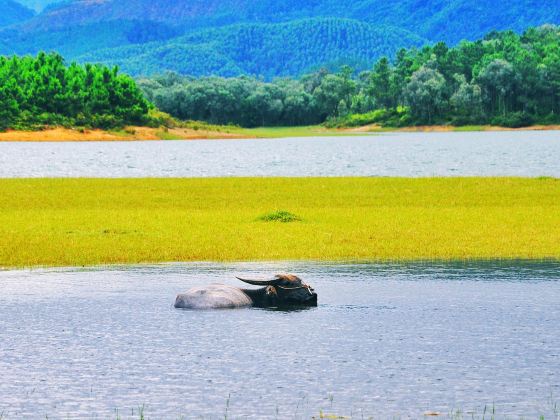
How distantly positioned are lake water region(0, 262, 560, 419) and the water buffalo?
1.38 ft

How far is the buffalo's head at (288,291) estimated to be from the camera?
24031 mm

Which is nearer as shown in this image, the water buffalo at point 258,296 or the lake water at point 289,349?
the lake water at point 289,349

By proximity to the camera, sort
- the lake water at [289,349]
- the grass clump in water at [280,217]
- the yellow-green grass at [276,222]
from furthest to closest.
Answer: the grass clump in water at [280,217]
the yellow-green grass at [276,222]
the lake water at [289,349]

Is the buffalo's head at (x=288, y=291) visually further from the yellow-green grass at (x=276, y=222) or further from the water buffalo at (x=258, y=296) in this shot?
the yellow-green grass at (x=276, y=222)

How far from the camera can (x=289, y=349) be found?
65.2 ft

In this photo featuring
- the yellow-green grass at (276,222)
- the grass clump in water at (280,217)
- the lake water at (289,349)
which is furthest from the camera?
the grass clump in water at (280,217)

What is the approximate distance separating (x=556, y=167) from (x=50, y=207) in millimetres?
60526

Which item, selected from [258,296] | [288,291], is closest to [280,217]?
[258,296]

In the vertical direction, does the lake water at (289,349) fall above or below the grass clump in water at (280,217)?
below

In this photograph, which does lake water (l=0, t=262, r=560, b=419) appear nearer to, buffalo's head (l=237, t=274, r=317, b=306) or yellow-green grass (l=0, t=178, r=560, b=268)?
buffalo's head (l=237, t=274, r=317, b=306)

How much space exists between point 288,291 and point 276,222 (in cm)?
1891

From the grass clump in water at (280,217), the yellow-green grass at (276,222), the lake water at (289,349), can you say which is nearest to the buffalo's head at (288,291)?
the lake water at (289,349)

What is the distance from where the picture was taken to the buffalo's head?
24.0 meters

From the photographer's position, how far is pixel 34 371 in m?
18.3
